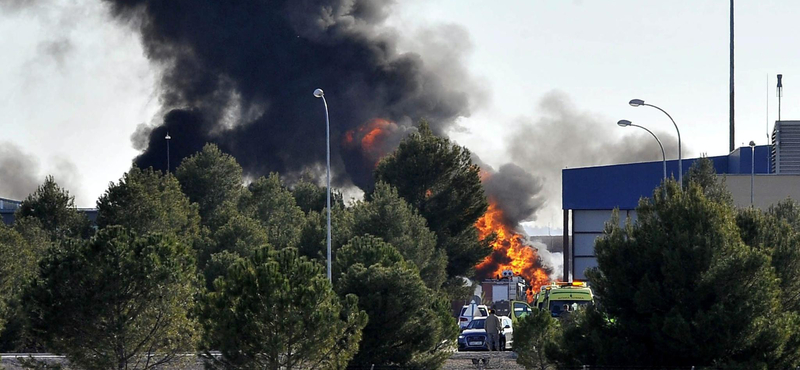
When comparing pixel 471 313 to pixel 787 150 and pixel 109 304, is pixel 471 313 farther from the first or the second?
pixel 109 304

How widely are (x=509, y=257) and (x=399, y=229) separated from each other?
4326cm

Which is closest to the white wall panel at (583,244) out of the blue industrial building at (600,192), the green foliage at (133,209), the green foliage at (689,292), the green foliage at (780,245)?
the blue industrial building at (600,192)

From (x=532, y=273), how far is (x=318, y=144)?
1356 inches

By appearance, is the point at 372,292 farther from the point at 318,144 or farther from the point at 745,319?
the point at 318,144

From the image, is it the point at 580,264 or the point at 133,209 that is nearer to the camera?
the point at 133,209

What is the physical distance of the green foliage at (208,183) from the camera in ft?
263

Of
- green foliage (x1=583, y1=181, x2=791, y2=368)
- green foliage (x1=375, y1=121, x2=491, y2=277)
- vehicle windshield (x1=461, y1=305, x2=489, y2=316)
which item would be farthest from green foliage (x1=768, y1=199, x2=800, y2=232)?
green foliage (x1=375, y1=121, x2=491, y2=277)

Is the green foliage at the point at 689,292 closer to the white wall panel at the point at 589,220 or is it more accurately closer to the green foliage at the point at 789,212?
the green foliage at the point at 789,212

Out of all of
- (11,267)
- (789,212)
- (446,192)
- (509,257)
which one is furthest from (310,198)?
(789,212)

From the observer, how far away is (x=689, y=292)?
24375mm

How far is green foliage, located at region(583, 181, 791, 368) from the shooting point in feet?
78.6

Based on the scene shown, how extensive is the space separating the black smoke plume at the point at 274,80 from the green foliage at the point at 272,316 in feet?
310

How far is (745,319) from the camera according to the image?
2394cm

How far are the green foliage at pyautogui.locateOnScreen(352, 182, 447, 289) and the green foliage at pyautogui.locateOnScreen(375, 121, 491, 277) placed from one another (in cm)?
886
